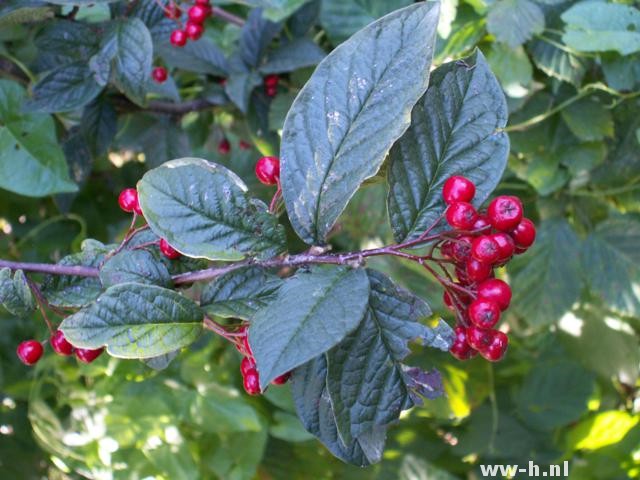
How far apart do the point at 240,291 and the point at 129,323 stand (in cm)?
9

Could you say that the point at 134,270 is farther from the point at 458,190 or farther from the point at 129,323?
the point at 458,190

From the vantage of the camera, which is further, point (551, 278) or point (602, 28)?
point (551, 278)

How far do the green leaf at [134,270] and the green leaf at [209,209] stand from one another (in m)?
0.06

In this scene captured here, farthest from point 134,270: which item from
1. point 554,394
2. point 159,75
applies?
point 554,394

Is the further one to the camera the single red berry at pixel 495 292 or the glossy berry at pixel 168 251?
the glossy berry at pixel 168 251

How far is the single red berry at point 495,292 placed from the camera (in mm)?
544

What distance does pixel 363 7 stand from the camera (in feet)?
3.78

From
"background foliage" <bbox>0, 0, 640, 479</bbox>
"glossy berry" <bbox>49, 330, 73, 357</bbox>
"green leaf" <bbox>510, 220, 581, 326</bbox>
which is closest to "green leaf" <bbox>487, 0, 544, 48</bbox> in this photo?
"background foliage" <bbox>0, 0, 640, 479</bbox>

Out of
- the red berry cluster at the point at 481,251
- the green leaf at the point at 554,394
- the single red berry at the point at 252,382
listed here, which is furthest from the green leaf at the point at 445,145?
the green leaf at the point at 554,394

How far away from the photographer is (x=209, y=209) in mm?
591

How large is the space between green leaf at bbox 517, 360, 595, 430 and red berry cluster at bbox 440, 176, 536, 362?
3.25 ft

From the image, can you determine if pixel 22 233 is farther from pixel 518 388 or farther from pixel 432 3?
pixel 432 3

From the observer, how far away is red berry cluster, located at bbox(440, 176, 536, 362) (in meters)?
0.54

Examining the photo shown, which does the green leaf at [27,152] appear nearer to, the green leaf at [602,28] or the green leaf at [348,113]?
the green leaf at [348,113]
